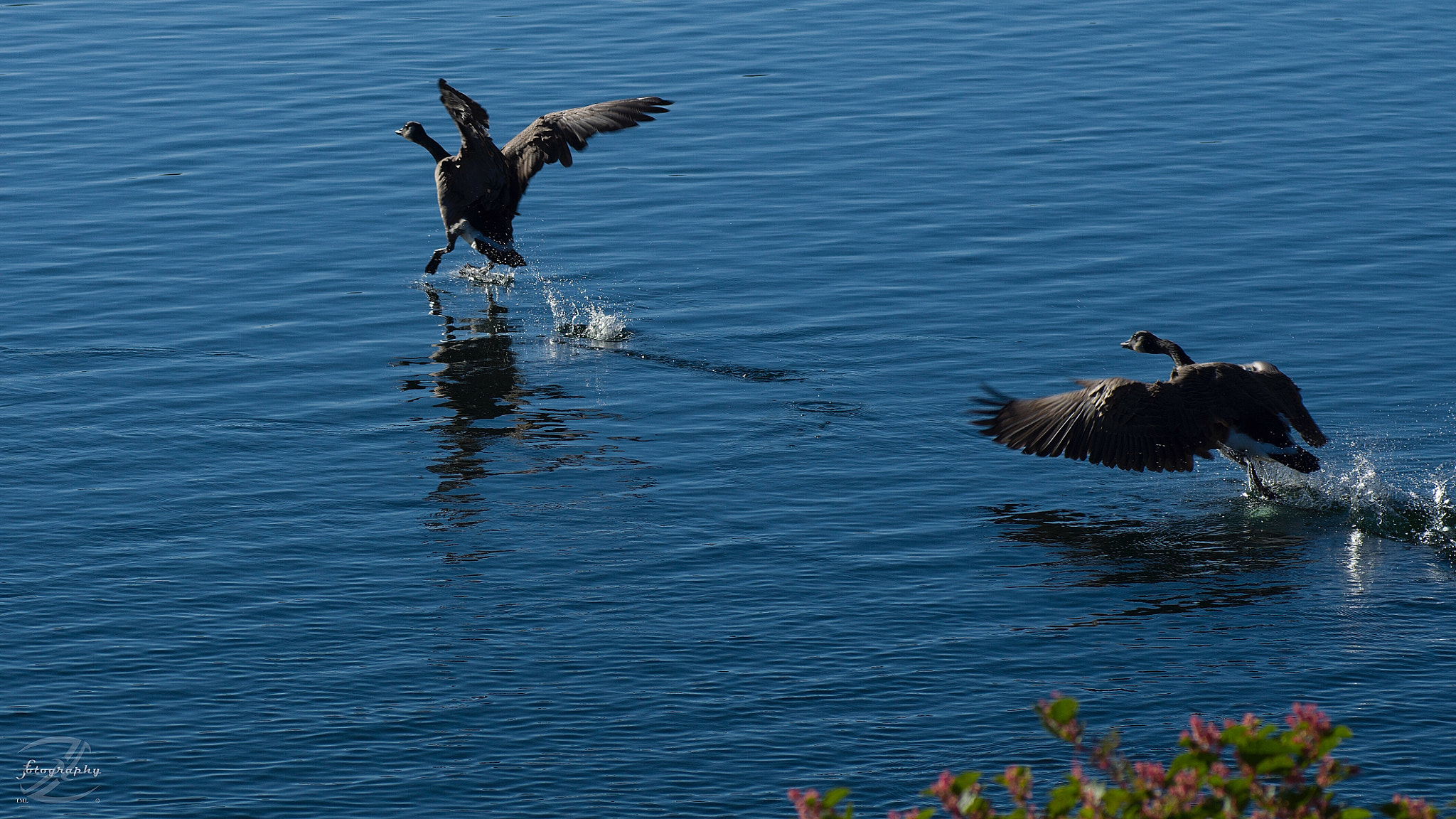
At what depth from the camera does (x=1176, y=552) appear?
12.0 metres

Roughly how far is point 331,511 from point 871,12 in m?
22.1

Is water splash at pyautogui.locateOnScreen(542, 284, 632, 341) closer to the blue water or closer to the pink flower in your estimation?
the blue water

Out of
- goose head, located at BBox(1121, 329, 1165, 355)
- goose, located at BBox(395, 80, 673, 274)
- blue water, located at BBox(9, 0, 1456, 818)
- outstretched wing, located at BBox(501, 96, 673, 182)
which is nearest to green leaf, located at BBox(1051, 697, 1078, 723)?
blue water, located at BBox(9, 0, 1456, 818)

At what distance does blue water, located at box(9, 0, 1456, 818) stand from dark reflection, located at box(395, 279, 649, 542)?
6 centimetres

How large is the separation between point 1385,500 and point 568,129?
337 inches

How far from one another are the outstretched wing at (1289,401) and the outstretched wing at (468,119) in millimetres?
7431

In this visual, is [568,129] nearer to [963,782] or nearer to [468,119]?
[468,119]

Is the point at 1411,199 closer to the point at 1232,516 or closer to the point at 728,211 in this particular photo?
the point at 728,211

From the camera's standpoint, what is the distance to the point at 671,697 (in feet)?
31.8

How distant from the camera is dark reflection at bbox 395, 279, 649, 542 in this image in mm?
12969

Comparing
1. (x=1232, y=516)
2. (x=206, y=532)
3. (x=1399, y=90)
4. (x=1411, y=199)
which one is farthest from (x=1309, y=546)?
(x=1399, y=90)

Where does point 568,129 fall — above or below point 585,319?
above

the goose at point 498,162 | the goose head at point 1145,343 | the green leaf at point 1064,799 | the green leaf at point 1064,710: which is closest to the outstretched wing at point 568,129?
the goose at point 498,162

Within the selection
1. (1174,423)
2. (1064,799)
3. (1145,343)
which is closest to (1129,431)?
(1174,423)
